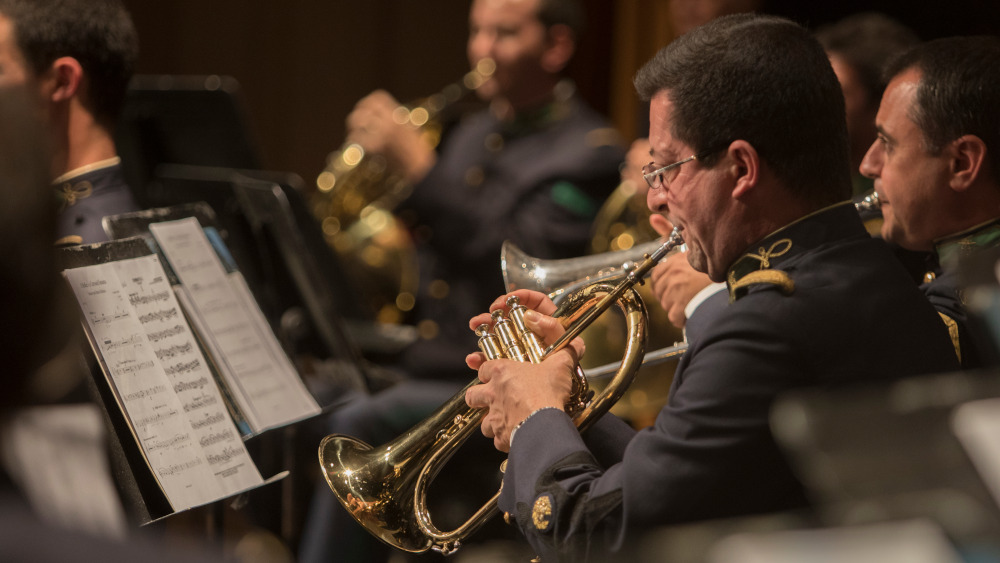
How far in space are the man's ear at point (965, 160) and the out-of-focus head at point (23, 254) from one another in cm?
Result: 165

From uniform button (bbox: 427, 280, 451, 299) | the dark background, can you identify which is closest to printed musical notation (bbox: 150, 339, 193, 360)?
uniform button (bbox: 427, 280, 451, 299)

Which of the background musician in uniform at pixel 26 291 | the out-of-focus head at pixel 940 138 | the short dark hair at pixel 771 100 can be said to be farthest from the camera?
the out-of-focus head at pixel 940 138

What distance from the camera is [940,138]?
6.20ft

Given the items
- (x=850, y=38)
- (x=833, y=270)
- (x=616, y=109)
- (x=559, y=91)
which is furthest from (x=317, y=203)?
(x=833, y=270)

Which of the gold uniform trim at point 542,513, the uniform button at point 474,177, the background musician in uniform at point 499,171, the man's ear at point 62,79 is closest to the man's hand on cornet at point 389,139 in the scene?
the background musician in uniform at point 499,171

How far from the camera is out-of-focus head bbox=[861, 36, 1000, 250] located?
6.10 feet

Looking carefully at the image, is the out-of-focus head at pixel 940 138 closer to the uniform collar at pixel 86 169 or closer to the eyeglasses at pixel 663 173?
the eyeglasses at pixel 663 173

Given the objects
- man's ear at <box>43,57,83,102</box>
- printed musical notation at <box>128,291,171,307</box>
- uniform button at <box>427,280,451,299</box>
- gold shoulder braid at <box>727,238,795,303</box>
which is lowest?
uniform button at <box>427,280,451,299</box>

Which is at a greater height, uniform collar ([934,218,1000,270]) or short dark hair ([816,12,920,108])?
short dark hair ([816,12,920,108])

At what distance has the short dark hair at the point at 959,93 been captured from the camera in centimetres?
185

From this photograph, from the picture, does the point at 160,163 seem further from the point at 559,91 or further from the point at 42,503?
the point at 42,503

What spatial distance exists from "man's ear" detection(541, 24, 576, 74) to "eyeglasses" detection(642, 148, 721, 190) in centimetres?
211

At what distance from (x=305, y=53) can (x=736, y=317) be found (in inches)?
168

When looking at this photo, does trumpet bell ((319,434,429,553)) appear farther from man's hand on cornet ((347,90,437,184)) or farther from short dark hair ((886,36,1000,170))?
man's hand on cornet ((347,90,437,184))
